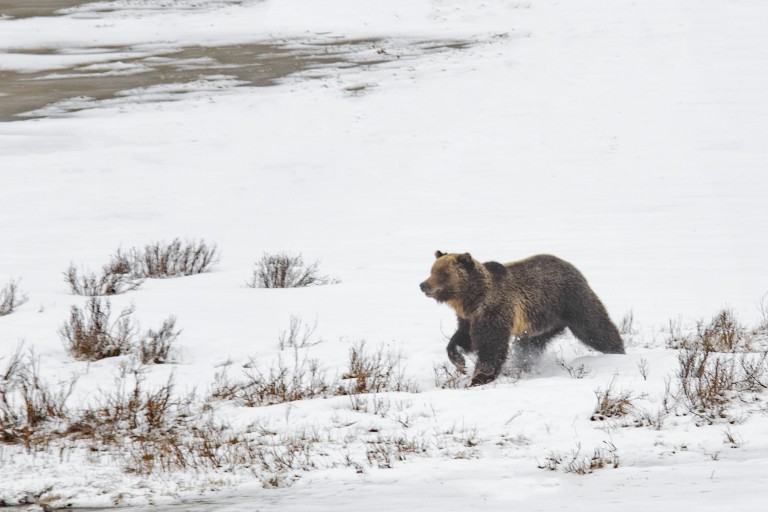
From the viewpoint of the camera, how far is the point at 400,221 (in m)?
16.9

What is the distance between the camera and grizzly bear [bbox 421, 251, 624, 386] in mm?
7133

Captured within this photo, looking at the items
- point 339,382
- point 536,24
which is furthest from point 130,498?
point 536,24

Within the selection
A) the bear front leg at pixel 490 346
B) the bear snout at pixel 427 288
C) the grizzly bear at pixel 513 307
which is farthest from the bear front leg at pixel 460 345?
the bear snout at pixel 427 288

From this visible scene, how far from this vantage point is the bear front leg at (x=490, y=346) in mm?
7055

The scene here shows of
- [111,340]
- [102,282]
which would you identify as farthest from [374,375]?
[102,282]

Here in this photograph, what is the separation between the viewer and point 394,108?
2600 cm

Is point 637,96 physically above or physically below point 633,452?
above

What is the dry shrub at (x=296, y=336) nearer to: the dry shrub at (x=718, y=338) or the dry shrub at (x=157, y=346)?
the dry shrub at (x=157, y=346)

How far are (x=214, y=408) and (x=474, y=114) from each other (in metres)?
20.6

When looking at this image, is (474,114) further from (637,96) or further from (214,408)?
(214,408)

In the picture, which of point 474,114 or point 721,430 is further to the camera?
point 474,114

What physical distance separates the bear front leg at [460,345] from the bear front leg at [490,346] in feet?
0.61

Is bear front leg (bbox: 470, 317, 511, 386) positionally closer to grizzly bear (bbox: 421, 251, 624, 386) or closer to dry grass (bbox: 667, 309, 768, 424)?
grizzly bear (bbox: 421, 251, 624, 386)

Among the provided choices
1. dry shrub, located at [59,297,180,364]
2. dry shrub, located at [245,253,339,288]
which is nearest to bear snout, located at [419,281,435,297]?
dry shrub, located at [59,297,180,364]
